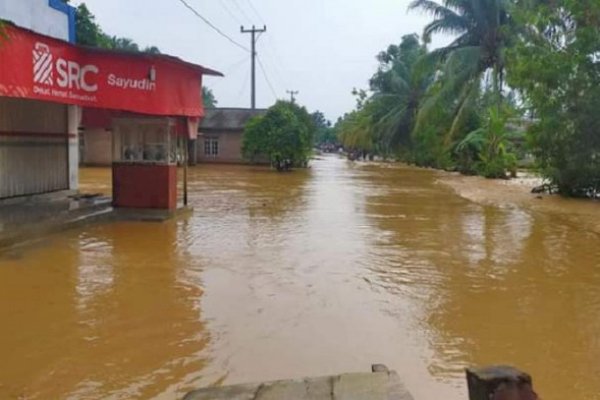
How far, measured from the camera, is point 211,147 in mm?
41938

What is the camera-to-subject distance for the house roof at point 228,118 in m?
41.1

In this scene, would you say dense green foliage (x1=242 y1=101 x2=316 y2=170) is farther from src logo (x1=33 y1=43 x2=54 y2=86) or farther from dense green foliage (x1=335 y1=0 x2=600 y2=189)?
src logo (x1=33 y1=43 x2=54 y2=86)

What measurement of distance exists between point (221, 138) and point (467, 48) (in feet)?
59.6

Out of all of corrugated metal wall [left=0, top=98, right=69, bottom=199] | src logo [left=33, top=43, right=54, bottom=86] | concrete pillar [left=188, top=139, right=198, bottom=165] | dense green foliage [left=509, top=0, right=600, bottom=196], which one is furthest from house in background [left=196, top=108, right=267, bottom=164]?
src logo [left=33, top=43, right=54, bottom=86]

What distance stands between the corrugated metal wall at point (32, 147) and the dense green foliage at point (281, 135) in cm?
1992

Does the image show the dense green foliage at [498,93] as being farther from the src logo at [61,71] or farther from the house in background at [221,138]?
the src logo at [61,71]

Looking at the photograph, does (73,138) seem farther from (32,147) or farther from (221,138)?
(221,138)

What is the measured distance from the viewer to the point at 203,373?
15.4 feet

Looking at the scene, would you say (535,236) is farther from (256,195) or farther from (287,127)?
(287,127)

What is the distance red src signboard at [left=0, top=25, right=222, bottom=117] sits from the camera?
858cm

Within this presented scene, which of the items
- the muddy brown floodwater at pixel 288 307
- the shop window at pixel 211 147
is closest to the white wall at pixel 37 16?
the muddy brown floodwater at pixel 288 307

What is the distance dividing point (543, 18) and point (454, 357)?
1505 centimetres

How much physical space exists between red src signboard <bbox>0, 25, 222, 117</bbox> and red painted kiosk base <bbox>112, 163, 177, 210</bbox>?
141cm

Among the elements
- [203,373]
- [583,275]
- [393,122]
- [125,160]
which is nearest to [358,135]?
[393,122]
